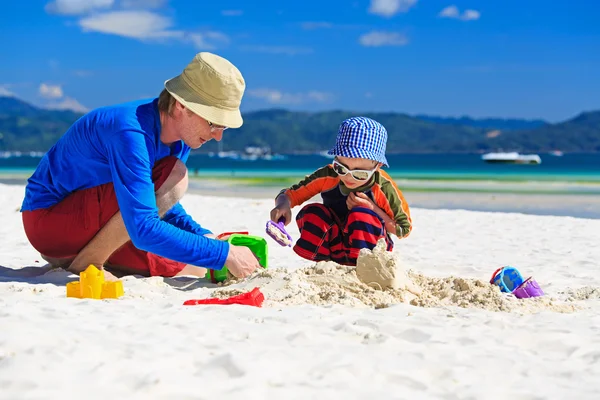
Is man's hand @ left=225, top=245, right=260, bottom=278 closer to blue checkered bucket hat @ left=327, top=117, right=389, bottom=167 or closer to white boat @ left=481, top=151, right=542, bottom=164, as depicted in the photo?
blue checkered bucket hat @ left=327, top=117, right=389, bottom=167

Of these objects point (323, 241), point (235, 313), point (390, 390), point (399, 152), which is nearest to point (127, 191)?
point (235, 313)

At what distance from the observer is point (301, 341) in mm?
2426

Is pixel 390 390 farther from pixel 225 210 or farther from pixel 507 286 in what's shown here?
pixel 225 210

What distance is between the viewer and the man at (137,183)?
3.15m

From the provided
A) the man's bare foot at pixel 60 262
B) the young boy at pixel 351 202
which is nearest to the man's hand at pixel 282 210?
the young boy at pixel 351 202

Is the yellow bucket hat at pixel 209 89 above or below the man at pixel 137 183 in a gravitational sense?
above

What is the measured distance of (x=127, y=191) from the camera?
311 centimetres

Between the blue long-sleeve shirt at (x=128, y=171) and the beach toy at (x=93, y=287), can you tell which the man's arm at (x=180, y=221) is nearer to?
the blue long-sleeve shirt at (x=128, y=171)

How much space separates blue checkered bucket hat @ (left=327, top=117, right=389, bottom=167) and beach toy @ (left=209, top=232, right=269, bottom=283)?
0.70 m

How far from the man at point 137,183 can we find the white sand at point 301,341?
8.3 inches

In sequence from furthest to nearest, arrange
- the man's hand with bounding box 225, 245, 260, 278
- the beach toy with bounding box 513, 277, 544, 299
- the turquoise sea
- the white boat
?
1. the white boat
2. the turquoise sea
3. the beach toy with bounding box 513, 277, 544, 299
4. the man's hand with bounding box 225, 245, 260, 278

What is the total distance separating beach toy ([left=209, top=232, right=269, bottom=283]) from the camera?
379 centimetres

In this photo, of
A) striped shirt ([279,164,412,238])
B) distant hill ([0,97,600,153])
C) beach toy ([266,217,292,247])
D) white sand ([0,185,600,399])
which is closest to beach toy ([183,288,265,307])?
white sand ([0,185,600,399])

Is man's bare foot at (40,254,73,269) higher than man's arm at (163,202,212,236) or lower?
lower
